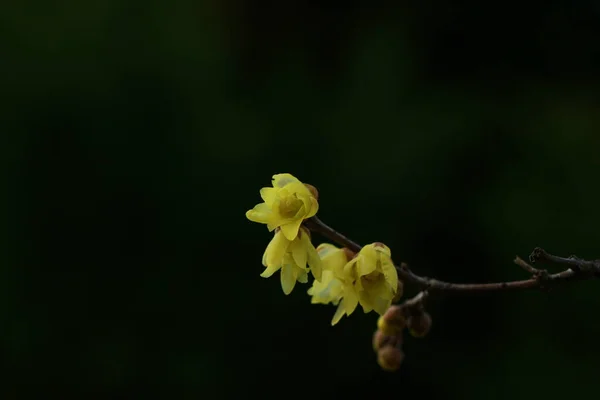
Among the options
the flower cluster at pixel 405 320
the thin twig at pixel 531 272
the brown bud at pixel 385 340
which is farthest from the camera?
the brown bud at pixel 385 340

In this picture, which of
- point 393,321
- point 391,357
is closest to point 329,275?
point 393,321

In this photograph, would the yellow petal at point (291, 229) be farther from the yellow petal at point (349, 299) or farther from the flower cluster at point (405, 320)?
the flower cluster at point (405, 320)

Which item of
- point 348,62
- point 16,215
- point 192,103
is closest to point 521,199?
point 348,62

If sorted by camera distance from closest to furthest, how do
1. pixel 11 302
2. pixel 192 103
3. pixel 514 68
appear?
pixel 11 302 < pixel 192 103 < pixel 514 68

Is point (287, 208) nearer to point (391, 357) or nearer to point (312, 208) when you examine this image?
point (312, 208)

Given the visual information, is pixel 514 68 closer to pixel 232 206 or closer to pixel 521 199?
pixel 521 199

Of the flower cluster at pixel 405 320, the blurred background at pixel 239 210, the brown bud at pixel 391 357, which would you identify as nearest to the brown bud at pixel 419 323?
the flower cluster at pixel 405 320

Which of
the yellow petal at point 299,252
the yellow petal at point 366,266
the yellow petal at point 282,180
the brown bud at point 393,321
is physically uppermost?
the yellow petal at point 282,180

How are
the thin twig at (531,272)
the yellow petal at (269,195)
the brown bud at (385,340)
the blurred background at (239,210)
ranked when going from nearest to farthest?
the thin twig at (531,272)
the yellow petal at (269,195)
the brown bud at (385,340)
the blurred background at (239,210)
